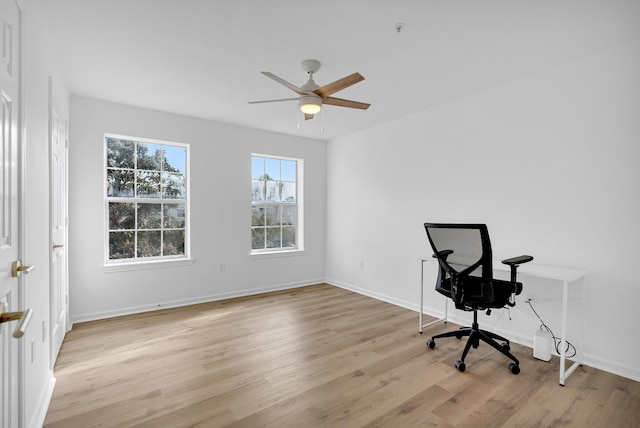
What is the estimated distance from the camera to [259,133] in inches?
184

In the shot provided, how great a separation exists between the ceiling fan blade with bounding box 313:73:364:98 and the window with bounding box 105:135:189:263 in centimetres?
243

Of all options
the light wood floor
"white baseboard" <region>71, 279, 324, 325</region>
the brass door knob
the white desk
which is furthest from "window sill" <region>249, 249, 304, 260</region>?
the brass door knob

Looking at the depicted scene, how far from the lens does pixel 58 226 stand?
104 inches

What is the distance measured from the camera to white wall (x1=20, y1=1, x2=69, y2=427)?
159 cm

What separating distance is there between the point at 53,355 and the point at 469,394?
306 cm

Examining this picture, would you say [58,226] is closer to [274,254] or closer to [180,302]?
[180,302]

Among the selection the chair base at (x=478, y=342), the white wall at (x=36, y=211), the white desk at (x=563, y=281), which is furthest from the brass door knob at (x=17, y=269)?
the white desk at (x=563, y=281)

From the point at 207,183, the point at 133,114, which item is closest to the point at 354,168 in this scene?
the point at 207,183

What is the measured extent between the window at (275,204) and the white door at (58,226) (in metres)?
2.26

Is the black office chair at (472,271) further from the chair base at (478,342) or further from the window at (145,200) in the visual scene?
the window at (145,200)

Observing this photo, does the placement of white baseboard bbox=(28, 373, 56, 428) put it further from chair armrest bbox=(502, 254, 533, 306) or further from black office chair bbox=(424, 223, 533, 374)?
chair armrest bbox=(502, 254, 533, 306)

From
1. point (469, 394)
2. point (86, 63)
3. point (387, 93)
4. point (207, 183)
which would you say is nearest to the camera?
point (469, 394)

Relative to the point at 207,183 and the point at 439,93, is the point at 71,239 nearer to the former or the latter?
the point at 207,183

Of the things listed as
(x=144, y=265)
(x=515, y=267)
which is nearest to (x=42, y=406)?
(x=144, y=265)
